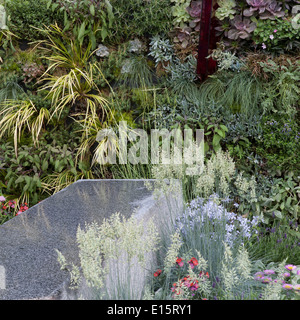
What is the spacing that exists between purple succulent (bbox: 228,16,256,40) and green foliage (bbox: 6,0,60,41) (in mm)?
1874

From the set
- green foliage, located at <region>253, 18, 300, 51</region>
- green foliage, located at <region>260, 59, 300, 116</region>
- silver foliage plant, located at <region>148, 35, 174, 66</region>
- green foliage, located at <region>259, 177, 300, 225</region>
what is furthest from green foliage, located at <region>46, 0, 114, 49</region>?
green foliage, located at <region>259, 177, 300, 225</region>

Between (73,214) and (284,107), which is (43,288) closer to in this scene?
(73,214)

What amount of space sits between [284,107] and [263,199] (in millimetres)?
847

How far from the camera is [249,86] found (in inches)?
130

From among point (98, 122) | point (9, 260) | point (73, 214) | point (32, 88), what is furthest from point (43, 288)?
point (32, 88)

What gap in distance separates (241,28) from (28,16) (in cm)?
226

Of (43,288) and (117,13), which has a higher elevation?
(117,13)

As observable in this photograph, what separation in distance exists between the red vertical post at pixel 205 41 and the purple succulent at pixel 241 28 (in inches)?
8.1

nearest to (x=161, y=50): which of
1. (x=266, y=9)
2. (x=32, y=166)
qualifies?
(x=266, y=9)

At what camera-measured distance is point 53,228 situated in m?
2.00

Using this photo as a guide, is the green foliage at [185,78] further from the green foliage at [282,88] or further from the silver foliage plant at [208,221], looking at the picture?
the silver foliage plant at [208,221]

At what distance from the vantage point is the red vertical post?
10.9 feet
